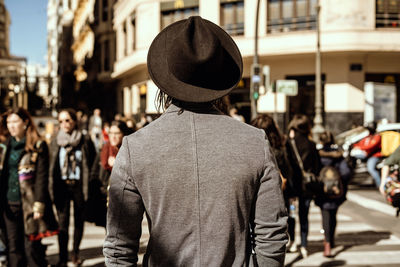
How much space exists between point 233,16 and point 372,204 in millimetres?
15414

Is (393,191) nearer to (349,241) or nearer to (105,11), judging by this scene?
(349,241)

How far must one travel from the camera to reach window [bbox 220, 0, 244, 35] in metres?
23.7

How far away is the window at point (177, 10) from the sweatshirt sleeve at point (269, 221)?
2340 cm

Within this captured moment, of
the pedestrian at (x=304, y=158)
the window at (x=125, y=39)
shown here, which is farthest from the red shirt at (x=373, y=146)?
the window at (x=125, y=39)

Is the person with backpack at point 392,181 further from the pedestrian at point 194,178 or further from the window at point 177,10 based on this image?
the window at point 177,10

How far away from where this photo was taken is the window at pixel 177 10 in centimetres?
2472

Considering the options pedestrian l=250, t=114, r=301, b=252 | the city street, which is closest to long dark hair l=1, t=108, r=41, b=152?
the city street

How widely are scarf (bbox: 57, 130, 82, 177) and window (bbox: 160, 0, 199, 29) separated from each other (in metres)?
19.3

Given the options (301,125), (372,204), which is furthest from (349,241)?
(372,204)

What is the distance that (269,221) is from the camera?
6.15 feet

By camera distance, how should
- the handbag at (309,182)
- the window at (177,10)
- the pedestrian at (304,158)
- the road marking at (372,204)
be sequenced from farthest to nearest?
1. the window at (177,10)
2. the road marking at (372,204)
3. the pedestrian at (304,158)
4. the handbag at (309,182)

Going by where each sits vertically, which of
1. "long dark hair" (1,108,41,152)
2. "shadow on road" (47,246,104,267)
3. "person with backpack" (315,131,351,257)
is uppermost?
"long dark hair" (1,108,41,152)

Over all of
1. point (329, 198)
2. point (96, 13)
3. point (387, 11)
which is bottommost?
point (329, 198)

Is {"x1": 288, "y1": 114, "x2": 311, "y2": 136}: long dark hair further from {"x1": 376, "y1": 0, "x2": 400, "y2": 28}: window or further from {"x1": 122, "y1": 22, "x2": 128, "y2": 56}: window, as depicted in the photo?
{"x1": 122, "y1": 22, "x2": 128, "y2": 56}: window
